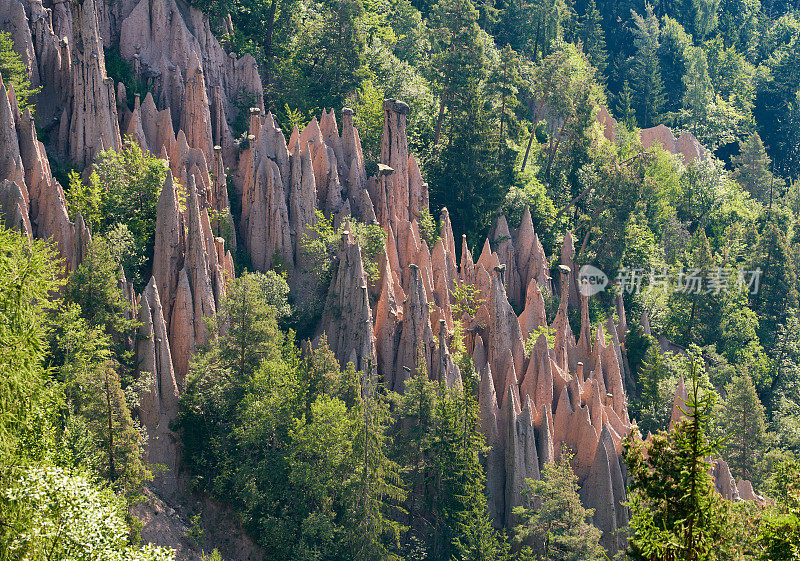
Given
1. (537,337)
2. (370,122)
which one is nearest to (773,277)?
(537,337)

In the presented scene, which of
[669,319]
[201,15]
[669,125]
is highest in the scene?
[669,125]

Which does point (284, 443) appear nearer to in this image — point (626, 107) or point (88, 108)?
point (88, 108)

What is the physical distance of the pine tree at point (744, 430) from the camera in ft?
174

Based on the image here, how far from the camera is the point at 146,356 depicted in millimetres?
38156

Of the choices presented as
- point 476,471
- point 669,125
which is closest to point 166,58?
point 476,471

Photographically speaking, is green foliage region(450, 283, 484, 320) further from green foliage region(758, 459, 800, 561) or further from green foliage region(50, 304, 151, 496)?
green foliage region(758, 459, 800, 561)

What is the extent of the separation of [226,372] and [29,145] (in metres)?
10.6

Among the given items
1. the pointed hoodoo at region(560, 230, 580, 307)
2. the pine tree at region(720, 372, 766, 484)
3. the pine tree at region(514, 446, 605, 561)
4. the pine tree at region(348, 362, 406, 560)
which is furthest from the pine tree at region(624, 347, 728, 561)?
the pointed hoodoo at region(560, 230, 580, 307)

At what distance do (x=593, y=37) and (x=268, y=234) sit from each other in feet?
176

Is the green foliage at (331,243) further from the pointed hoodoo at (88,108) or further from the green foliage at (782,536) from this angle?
the green foliage at (782,536)

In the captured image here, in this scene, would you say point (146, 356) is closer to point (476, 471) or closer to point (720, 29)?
point (476, 471)

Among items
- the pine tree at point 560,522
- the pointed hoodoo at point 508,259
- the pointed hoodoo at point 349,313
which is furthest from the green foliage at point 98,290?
the pointed hoodoo at point 508,259

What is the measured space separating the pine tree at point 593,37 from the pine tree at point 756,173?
1350 centimetres

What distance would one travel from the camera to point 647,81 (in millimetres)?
91125
